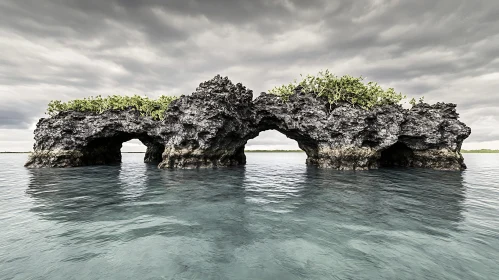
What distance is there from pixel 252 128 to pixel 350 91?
1334cm

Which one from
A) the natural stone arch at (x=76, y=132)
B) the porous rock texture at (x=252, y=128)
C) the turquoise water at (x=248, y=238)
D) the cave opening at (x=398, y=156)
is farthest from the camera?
the cave opening at (x=398, y=156)

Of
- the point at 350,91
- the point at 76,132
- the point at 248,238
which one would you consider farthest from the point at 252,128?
the point at 248,238

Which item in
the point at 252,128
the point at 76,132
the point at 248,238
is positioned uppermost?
the point at 252,128

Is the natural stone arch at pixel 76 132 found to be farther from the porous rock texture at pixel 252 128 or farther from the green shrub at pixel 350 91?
the green shrub at pixel 350 91

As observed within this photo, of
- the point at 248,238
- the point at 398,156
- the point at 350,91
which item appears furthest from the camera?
the point at 398,156

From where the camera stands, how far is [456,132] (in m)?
27.0

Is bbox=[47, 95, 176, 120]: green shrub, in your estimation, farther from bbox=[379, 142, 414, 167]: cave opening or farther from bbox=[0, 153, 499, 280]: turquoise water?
bbox=[379, 142, 414, 167]: cave opening

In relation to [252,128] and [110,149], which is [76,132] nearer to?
[110,149]

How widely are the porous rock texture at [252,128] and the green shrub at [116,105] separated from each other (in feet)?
3.06

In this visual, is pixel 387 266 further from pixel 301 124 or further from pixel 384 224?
pixel 301 124

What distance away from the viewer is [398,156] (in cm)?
3334

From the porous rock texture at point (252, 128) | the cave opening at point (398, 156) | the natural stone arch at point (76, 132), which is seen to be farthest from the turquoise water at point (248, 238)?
the cave opening at point (398, 156)

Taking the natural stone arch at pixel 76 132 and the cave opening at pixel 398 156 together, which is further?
the cave opening at pixel 398 156

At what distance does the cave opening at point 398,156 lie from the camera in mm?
31469
